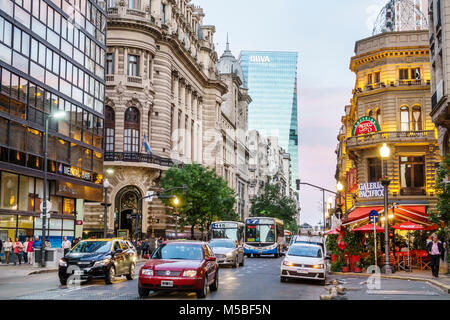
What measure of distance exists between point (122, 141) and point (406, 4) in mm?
30187

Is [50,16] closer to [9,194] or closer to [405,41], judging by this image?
[9,194]

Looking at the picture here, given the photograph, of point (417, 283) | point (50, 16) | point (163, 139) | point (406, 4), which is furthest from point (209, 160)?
point (417, 283)

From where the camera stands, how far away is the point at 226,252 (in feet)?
115

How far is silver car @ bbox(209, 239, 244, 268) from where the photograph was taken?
115ft

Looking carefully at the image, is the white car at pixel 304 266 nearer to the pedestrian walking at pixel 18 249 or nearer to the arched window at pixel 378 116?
the pedestrian walking at pixel 18 249

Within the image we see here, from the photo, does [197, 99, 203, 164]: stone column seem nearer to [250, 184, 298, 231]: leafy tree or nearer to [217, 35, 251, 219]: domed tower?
[217, 35, 251, 219]: domed tower

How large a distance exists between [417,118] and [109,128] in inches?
1152

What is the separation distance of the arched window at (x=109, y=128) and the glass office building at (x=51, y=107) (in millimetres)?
8262

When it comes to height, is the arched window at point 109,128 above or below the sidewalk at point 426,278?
above

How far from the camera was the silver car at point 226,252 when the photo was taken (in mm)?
34938

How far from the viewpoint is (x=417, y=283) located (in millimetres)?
25109

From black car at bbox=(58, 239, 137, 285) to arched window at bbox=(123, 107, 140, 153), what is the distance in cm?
3644

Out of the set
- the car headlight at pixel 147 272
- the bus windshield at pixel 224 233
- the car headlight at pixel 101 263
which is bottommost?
the car headlight at pixel 101 263

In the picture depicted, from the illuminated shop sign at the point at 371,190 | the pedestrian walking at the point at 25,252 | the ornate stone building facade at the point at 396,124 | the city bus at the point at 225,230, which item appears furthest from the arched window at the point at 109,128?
the illuminated shop sign at the point at 371,190
